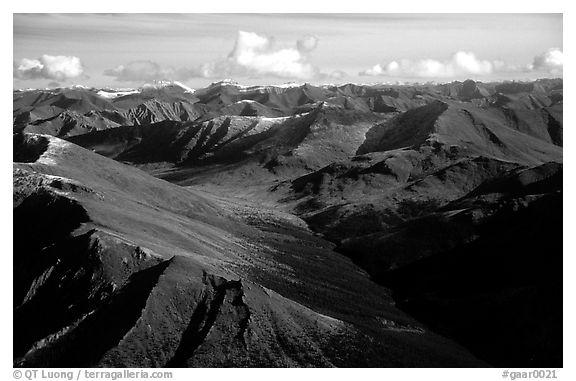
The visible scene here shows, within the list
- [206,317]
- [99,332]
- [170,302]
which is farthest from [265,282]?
[99,332]

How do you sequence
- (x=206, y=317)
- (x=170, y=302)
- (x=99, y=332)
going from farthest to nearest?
1. (x=170, y=302)
2. (x=206, y=317)
3. (x=99, y=332)

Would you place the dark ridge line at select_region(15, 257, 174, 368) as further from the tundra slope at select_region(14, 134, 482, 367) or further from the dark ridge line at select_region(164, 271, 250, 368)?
the dark ridge line at select_region(164, 271, 250, 368)

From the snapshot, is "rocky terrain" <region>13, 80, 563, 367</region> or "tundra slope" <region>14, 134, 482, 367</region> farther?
"rocky terrain" <region>13, 80, 563, 367</region>

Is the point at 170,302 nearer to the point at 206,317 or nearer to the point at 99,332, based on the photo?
the point at 206,317

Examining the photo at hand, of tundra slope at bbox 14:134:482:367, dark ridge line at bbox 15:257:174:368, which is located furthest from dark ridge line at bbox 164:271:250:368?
dark ridge line at bbox 15:257:174:368

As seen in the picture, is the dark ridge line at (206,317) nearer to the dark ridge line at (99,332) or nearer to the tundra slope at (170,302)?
the tundra slope at (170,302)

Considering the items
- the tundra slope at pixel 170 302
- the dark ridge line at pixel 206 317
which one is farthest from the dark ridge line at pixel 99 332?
the dark ridge line at pixel 206 317

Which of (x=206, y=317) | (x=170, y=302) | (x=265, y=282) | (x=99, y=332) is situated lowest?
(x=99, y=332)

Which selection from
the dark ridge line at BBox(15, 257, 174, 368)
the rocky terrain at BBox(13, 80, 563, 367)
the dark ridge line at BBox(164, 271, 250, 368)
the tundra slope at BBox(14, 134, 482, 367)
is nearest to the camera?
the dark ridge line at BBox(15, 257, 174, 368)

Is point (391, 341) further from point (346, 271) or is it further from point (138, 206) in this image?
point (138, 206)

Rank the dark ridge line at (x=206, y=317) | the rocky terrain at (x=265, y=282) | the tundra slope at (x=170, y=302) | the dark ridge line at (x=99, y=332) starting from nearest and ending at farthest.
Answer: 1. the dark ridge line at (x=99, y=332)
2. the dark ridge line at (x=206, y=317)
3. the tundra slope at (x=170, y=302)
4. the rocky terrain at (x=265, y=282)

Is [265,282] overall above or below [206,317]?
above
